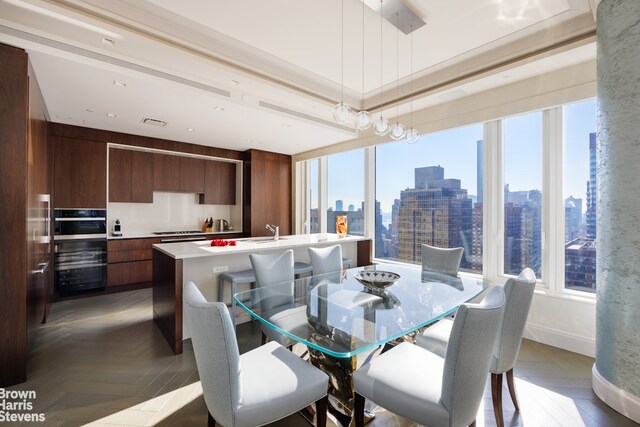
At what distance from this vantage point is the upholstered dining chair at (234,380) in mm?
1204

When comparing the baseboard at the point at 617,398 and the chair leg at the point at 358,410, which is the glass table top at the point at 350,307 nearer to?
the chair leg at the point at 358,410

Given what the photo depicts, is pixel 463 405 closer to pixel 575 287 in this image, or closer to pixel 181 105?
pixel 575 287

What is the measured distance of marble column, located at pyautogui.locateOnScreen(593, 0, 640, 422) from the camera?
1.87 meters

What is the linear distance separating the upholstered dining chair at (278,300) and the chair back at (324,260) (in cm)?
34

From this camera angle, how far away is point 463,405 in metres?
1.25

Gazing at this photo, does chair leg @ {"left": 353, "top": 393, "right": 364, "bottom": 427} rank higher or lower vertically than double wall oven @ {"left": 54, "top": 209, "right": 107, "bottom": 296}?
lower

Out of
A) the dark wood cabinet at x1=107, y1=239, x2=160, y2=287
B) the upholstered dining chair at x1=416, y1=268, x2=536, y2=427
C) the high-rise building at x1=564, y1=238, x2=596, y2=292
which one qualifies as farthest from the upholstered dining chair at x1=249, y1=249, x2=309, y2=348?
the dark wood cabinet at x1=107, y1=239, x2=160, y2=287

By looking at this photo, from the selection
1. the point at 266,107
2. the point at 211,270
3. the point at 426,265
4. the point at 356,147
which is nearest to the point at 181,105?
the point at 266,107

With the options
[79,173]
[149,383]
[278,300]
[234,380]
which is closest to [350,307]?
[278,300]

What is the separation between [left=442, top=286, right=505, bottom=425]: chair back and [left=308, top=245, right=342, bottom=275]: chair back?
192 cm

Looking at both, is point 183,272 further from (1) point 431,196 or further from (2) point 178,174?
(1) point 431,196

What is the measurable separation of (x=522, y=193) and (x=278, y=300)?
2.97m

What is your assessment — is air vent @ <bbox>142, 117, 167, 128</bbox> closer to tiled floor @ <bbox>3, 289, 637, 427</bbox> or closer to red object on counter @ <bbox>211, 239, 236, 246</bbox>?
red object on counter @ <bbox>211, 239, 236, 246</bbox>

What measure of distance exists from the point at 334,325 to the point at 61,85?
3456 millimetres
